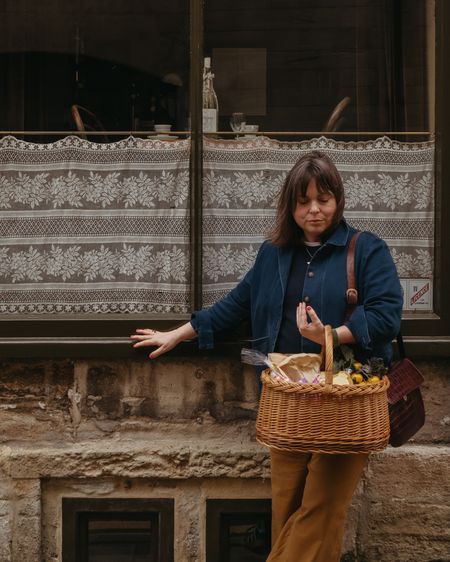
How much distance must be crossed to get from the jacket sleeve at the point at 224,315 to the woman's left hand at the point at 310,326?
63cm

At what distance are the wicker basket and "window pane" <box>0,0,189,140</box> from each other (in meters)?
1.86

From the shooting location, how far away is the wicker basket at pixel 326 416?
11.5ft

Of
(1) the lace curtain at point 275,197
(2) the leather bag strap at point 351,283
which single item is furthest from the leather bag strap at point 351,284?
(1) the lace curtain at point 275,197

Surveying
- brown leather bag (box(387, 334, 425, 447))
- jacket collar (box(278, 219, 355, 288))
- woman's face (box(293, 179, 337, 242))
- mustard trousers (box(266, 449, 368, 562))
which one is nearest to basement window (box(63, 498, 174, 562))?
mustard trousers (box(266, 449, 368, 562))

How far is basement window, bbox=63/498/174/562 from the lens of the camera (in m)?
4.66

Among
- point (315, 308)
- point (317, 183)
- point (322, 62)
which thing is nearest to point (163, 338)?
point (315, 308)

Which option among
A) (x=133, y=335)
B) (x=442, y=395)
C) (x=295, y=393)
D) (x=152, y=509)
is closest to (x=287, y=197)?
(x=295, y=393)

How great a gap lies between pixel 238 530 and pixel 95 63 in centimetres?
276

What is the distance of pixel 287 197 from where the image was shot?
12.8 ft

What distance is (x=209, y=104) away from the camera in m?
4.89

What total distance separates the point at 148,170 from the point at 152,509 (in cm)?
168

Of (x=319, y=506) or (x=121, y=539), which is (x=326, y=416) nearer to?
(x=319, y=506)

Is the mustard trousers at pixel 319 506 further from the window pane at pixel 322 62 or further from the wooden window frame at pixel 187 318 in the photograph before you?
the window pane at pixel 322 62

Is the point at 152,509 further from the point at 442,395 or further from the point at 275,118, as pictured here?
the point at 275,118
